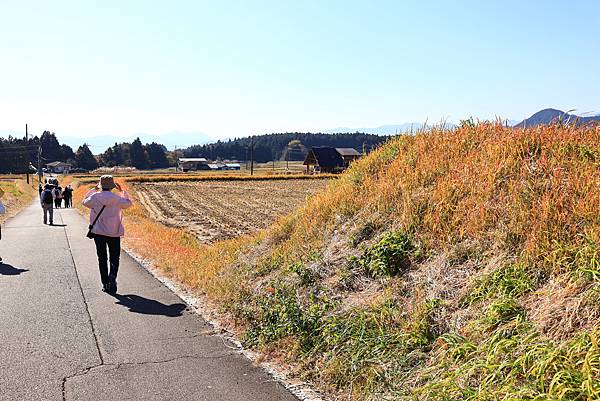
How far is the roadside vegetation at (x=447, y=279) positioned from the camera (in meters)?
3.62

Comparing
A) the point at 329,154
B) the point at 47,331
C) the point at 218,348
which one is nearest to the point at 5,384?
the point at 47,331

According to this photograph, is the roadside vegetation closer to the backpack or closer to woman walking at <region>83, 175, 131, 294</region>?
woman walking at <region>83, 175, 131, 294</region>

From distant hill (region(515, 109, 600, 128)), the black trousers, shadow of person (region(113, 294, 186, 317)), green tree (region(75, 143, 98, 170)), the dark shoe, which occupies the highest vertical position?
green tree (region(75, 143, 98, 170))

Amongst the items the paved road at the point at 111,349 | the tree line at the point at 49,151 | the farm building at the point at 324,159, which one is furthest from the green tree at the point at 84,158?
the paved road at the point at 111,349

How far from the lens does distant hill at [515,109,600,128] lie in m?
6.62

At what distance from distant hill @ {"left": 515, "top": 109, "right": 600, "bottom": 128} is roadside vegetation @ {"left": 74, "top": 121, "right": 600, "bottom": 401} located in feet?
0.90

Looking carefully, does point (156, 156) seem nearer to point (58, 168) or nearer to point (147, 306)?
point (58, 168)

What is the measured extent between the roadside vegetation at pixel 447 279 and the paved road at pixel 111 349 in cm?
55

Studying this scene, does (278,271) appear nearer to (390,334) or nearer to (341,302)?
(341,302)

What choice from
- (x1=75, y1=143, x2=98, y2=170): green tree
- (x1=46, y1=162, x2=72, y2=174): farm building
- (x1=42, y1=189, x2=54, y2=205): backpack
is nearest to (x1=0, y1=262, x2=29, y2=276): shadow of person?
(x1=42, y1=189, x2=54, y2=205): backpack

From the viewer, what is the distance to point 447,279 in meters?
4.90

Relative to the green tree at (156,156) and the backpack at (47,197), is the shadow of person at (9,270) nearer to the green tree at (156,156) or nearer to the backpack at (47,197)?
the backpack at (47,197)

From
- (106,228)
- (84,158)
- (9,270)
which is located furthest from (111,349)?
(84,158)

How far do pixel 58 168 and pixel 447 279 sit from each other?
462ft
